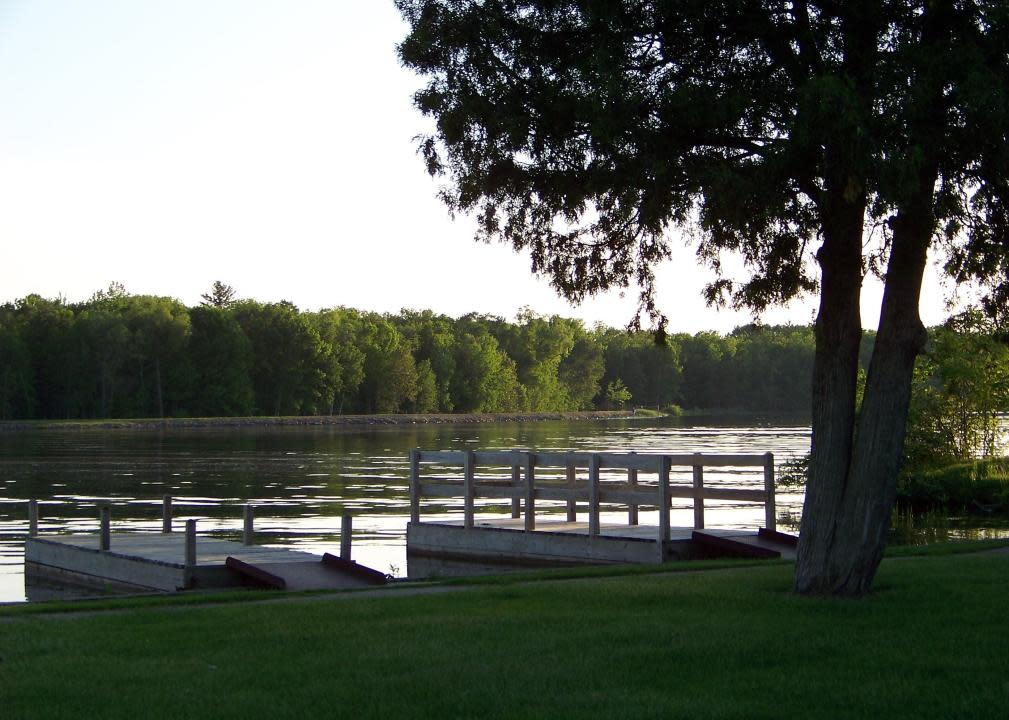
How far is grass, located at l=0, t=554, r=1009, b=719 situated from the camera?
834 centimetres

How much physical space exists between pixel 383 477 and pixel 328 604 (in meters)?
37.3

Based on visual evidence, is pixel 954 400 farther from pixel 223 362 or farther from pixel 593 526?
pixel 223 362

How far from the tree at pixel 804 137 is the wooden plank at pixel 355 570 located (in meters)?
5.84

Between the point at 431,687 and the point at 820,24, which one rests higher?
the point at 820,24

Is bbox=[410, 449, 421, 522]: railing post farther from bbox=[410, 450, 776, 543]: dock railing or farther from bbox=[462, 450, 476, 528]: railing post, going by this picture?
bbox=[462, 450, 476, 528]: railing post

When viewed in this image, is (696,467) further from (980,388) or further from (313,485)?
(313,485)

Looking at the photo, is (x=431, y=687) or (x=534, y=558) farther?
(x=534, y=558)

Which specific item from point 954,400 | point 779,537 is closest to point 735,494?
point 779,537

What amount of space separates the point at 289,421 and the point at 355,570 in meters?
121

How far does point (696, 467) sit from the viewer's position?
794 inches

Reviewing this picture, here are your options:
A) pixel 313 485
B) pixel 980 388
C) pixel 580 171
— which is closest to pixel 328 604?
pixel 580 171

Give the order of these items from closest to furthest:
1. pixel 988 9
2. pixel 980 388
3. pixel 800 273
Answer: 1. pixel 988 9
2. pixel 800 273
3. pixel 980 388

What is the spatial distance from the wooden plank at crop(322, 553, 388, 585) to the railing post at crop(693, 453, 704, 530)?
4.95 m

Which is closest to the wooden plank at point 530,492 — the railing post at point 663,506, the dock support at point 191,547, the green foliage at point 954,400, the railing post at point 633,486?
the railing post at point 633,486
